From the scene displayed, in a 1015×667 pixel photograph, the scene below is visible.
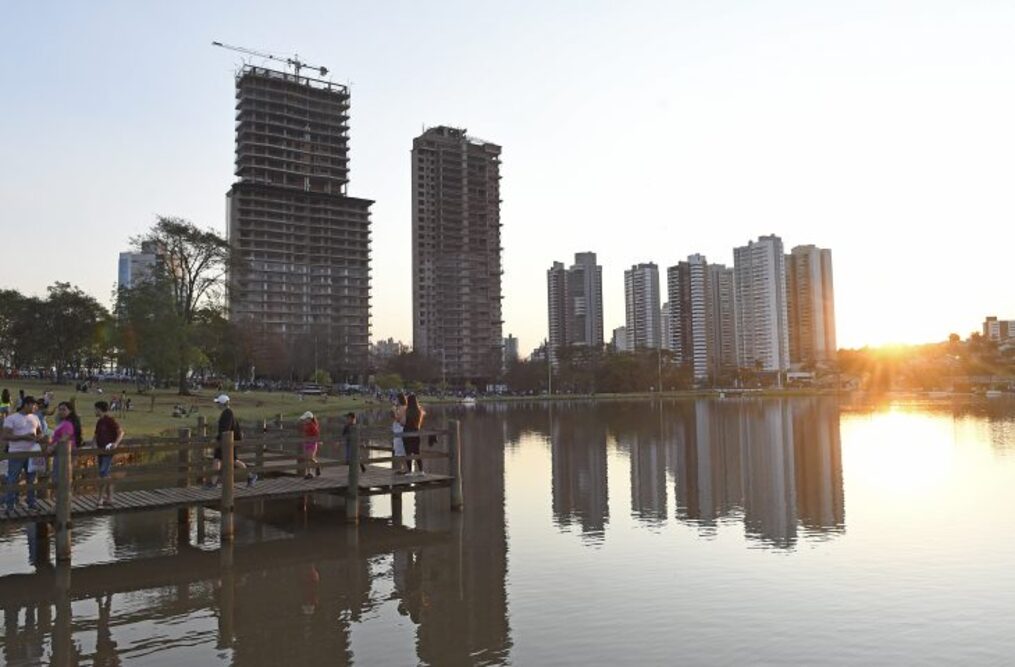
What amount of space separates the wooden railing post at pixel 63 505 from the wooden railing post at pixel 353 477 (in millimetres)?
6314

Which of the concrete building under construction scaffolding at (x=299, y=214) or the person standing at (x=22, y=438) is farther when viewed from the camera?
the concrete building under construction scaffolding at (x=299, y=214)

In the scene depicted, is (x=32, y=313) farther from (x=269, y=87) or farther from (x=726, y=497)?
(x=269, y=87)

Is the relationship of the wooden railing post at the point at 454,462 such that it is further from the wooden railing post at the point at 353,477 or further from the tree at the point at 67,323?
the tree at the point at 67,323

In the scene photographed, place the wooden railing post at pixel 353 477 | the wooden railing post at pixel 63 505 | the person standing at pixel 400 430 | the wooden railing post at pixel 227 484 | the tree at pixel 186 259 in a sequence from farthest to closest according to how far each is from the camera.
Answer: the tree at pixel 186 259, the person standing at pixel 400 430, the wooden railing post at pixel 353 477, the wooden railing post at pixel 227 484, the wooden railing post at pixel 63 505

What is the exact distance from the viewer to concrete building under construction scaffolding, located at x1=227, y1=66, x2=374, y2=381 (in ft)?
566

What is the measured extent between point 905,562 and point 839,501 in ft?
27.6

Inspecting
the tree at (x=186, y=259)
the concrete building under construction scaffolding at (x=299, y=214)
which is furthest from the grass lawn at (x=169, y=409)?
the concrete building under construction scaffolding at (x=299, y=214)

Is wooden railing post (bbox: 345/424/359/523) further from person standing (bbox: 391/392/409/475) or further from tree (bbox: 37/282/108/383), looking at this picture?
tree (bbox: 37/282/108/383)

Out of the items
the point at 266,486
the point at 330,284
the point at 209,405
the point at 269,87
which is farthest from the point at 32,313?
the point at 269,87

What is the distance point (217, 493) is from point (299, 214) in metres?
170

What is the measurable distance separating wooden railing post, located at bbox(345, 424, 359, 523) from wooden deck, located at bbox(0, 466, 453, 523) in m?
0.36

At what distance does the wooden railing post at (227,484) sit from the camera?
17.7 meters

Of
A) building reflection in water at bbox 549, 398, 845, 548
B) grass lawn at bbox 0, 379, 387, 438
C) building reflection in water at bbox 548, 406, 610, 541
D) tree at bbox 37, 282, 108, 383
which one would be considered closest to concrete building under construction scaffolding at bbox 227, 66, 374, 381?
tree at bbox 37, 282, 108, 383

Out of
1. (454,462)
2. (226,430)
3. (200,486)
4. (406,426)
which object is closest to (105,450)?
(226,430)
